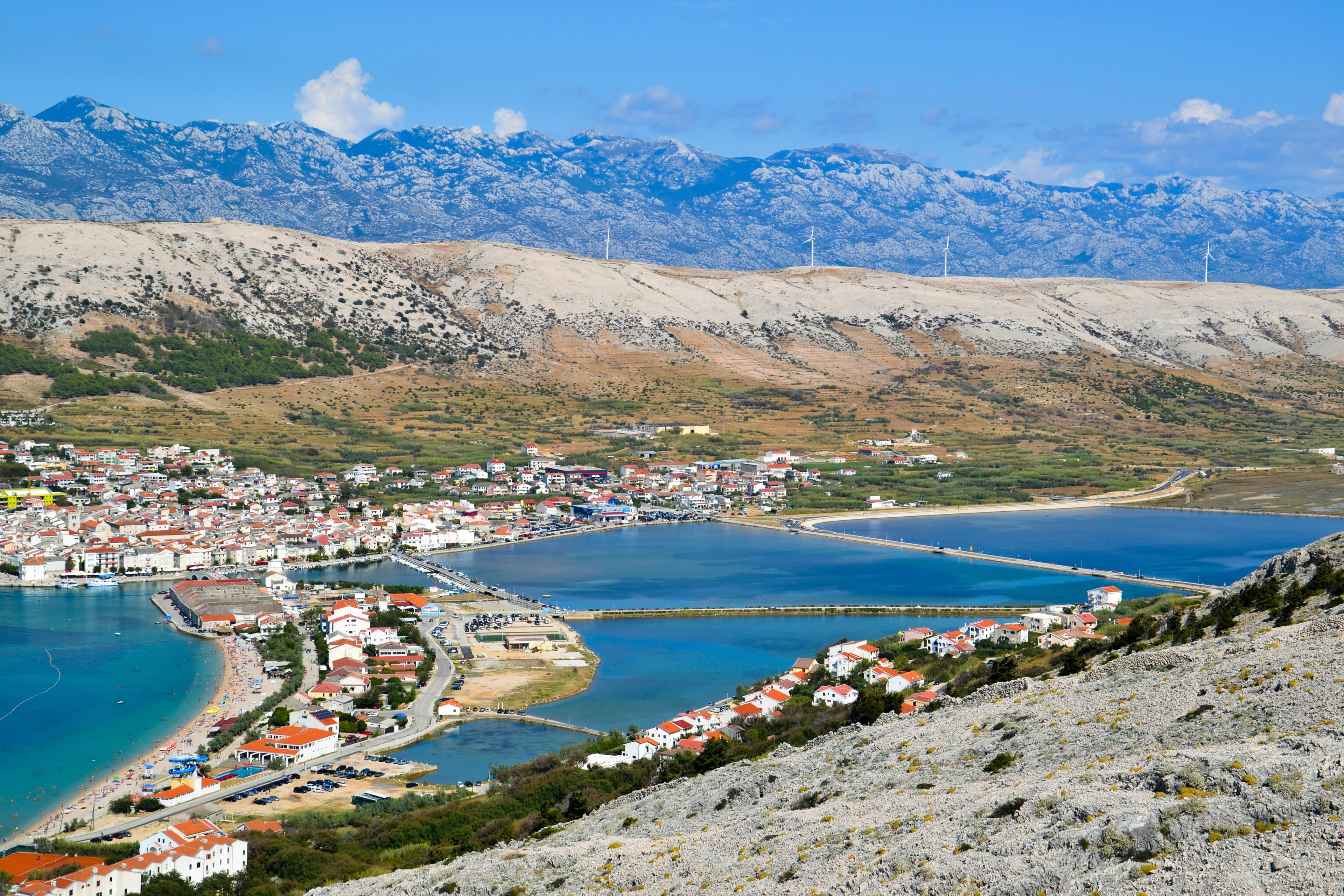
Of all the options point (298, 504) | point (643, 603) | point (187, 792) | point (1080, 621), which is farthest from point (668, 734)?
point (298, 504)

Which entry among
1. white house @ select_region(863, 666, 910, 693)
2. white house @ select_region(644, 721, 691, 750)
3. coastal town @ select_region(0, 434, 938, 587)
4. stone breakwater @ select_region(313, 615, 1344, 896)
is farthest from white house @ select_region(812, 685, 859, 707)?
coastal town @ select_region(0, 434, 938, 587)

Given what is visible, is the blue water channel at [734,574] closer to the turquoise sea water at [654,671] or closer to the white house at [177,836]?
the turquoise sea water at [654,671]

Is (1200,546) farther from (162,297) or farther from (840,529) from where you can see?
(162,297)

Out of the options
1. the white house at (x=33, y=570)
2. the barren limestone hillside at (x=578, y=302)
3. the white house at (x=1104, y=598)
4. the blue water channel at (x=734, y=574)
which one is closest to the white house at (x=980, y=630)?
the white house at (x=1104, y=598)

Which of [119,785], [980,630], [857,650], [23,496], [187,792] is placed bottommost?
[119,785]

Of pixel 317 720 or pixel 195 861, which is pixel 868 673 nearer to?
pixel 317 720

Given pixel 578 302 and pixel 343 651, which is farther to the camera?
pixel 578 302
